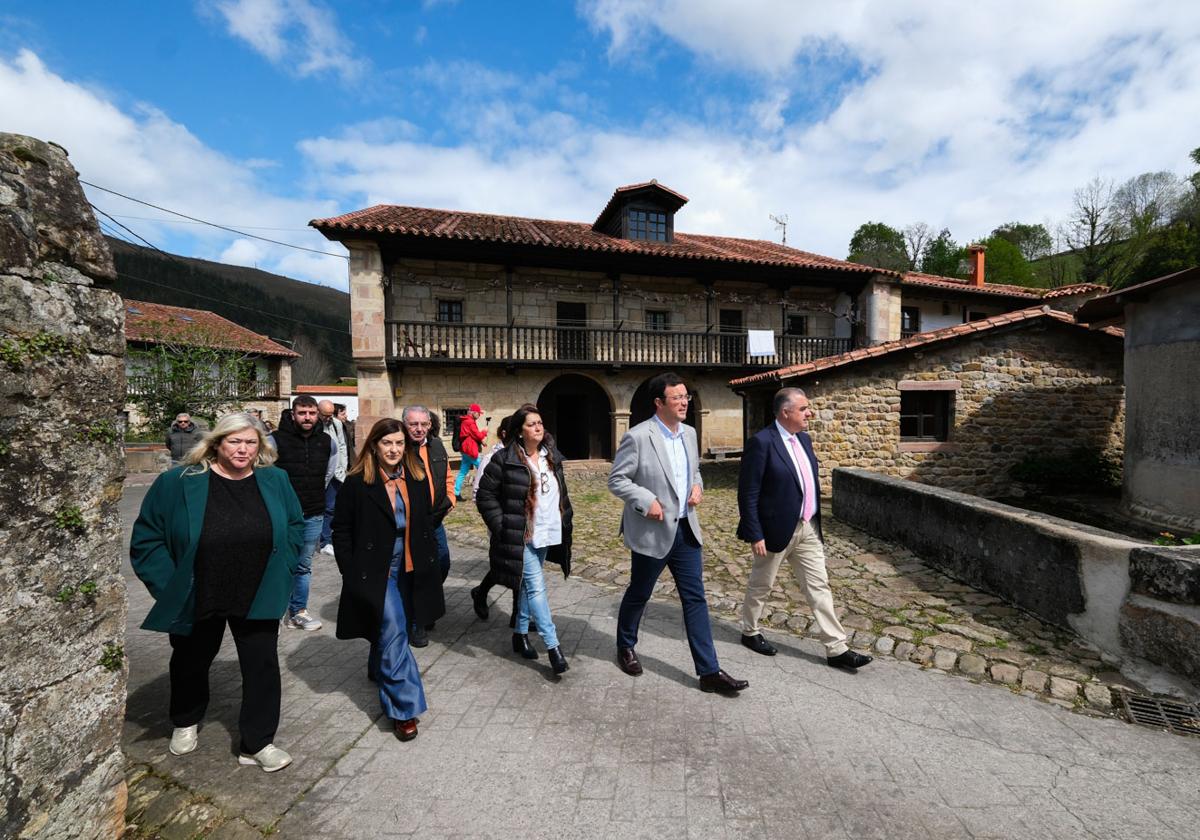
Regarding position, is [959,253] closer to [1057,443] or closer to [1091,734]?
[1057,443]

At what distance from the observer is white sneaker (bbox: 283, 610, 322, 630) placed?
3.97 m

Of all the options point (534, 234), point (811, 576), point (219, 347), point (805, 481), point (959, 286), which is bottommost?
point (811, 576)

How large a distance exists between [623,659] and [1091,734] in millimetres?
2446

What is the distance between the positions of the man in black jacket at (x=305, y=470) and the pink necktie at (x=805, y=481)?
3498 mm

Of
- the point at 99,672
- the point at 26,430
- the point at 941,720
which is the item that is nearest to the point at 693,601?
the point at 941,720

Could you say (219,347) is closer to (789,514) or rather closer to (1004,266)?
(789,514)

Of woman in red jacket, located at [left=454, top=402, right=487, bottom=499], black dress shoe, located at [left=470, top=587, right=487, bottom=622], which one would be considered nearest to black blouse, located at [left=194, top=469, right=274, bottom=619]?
black dress shoe, located at [left=470, top=587, right=487, bottom=622]

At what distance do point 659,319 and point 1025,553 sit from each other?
530 inches

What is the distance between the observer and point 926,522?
18.6ft

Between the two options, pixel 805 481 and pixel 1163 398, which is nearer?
pixel 805 481

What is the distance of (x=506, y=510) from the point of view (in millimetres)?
3418

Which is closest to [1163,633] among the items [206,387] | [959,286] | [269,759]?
[269,759]

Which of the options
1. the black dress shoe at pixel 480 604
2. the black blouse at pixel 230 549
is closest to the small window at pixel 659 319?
the black dress shoe at pixel 480 604

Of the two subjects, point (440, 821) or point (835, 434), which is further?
point (835, 434)
